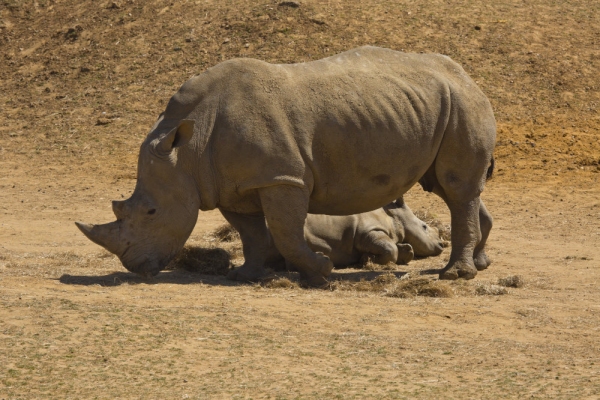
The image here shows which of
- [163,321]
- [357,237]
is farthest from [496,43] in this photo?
[163,321]

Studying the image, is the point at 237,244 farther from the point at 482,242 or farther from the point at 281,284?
the point at 482,242

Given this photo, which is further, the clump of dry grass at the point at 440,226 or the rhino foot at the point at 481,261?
the clump of dry grass at the point at 440,226

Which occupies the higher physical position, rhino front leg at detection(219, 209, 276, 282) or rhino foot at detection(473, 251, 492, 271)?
rhino front leg at detection(219, 209, 276, 282)

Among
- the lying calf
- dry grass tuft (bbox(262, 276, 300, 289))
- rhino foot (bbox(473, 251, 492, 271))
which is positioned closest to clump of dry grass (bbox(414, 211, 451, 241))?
the lying calf

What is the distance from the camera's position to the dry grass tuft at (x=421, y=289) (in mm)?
A: 10828

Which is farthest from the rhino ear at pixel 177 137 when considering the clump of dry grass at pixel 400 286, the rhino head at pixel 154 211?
the clump of dry grass at pixel 400 286

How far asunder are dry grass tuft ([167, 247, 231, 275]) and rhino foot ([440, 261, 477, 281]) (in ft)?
7.50

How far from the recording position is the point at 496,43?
24.7 meters

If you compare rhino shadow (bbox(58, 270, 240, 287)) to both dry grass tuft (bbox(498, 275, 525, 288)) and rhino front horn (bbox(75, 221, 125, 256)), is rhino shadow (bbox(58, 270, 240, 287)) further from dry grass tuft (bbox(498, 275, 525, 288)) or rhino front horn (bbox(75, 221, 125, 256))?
dry grass tuft (bbox(498, 275, 525, 288))

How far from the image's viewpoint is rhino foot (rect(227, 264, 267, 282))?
11602 mm

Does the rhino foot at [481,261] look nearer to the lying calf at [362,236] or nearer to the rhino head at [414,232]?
the lying calf at [362,236]

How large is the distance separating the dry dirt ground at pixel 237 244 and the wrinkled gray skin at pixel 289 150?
500 mm

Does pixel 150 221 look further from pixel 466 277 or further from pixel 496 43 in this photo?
pixel 496 43

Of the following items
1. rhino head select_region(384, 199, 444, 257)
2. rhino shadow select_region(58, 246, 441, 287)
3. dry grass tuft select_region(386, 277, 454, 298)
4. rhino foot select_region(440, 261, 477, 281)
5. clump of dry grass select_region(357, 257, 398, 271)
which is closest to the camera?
dry grass tuft select_region(386, 277, 454, 298)
